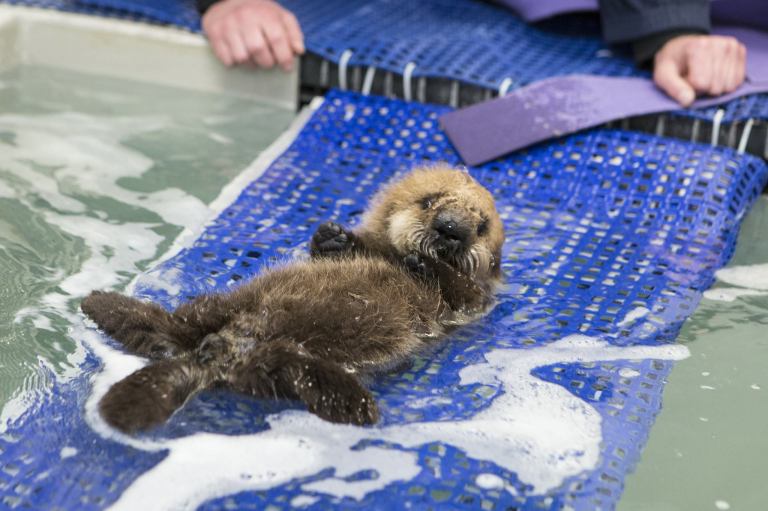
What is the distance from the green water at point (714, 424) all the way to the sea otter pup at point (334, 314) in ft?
2.04

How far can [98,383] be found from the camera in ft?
8.21

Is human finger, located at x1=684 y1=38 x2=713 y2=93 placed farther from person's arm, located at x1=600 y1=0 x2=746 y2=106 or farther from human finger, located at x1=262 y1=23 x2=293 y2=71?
human finger, located at x1=262 y1=23 x2=293 y2=71

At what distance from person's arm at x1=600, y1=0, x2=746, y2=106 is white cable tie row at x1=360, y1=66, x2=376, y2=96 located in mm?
1108

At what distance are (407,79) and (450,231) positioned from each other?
1.82m

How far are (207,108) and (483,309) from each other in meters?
2.25

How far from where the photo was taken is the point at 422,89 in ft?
15.2

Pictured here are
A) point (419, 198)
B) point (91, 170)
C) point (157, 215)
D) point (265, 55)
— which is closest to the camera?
point (419, 198)

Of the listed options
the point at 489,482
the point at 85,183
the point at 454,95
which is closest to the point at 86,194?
the point at 85,183

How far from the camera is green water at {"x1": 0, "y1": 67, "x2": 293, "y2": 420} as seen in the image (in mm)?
2813

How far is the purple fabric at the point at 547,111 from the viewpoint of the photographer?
4230 mm

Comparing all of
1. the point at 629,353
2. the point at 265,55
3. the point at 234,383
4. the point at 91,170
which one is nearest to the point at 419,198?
the point at 629,353

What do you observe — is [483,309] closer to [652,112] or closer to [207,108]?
[652,112]

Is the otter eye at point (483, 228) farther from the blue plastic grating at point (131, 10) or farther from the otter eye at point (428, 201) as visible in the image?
the blue plastic grating at point (131, 10)

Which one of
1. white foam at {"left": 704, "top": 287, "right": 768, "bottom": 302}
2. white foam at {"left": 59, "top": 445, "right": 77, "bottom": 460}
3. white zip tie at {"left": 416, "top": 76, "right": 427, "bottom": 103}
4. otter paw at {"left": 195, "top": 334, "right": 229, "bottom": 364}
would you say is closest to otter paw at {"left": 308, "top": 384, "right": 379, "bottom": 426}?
otter paw at {"left": 195, "top": 334, "right": 229, "bottom": 364}
